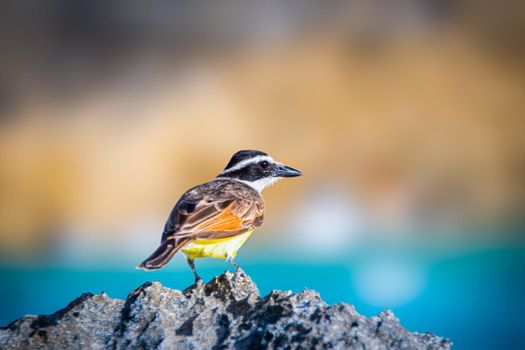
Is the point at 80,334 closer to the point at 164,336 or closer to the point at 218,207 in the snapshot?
the point at 164,336

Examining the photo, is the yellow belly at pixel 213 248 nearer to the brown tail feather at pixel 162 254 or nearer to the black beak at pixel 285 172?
the brown tail feather at pixel 162 254

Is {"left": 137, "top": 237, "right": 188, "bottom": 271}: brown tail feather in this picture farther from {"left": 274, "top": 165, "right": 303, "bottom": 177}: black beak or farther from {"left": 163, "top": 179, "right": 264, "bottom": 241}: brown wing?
{"left": 274, "top": 165, "right": 303, "bottom": 177}: black beak

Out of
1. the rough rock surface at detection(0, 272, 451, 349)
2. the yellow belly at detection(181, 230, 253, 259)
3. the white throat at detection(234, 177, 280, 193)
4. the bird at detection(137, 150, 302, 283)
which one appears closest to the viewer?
the rough rock surface at detection(0, 272, 451, 349)

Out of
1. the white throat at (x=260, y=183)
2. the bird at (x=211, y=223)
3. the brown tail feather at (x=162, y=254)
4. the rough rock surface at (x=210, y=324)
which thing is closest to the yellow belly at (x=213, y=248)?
the bird at (x=211, y=223)

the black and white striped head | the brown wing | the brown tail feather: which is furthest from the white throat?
the brown tail feather

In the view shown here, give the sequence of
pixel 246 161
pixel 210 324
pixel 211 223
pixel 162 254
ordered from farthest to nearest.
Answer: pixel 246 161, pixel 211 223, pixel 162 254, pixel 210 324

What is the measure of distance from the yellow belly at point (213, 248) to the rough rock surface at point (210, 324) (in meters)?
0.50

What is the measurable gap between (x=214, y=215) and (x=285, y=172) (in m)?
0.84

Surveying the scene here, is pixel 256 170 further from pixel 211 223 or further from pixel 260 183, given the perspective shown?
pixel 211 223

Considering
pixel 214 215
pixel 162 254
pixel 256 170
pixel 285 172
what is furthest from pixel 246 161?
pixel 162 254

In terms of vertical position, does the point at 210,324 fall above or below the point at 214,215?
below

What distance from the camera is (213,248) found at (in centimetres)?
290

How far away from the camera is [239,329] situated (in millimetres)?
1957

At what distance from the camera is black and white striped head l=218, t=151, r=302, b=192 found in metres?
3.60
